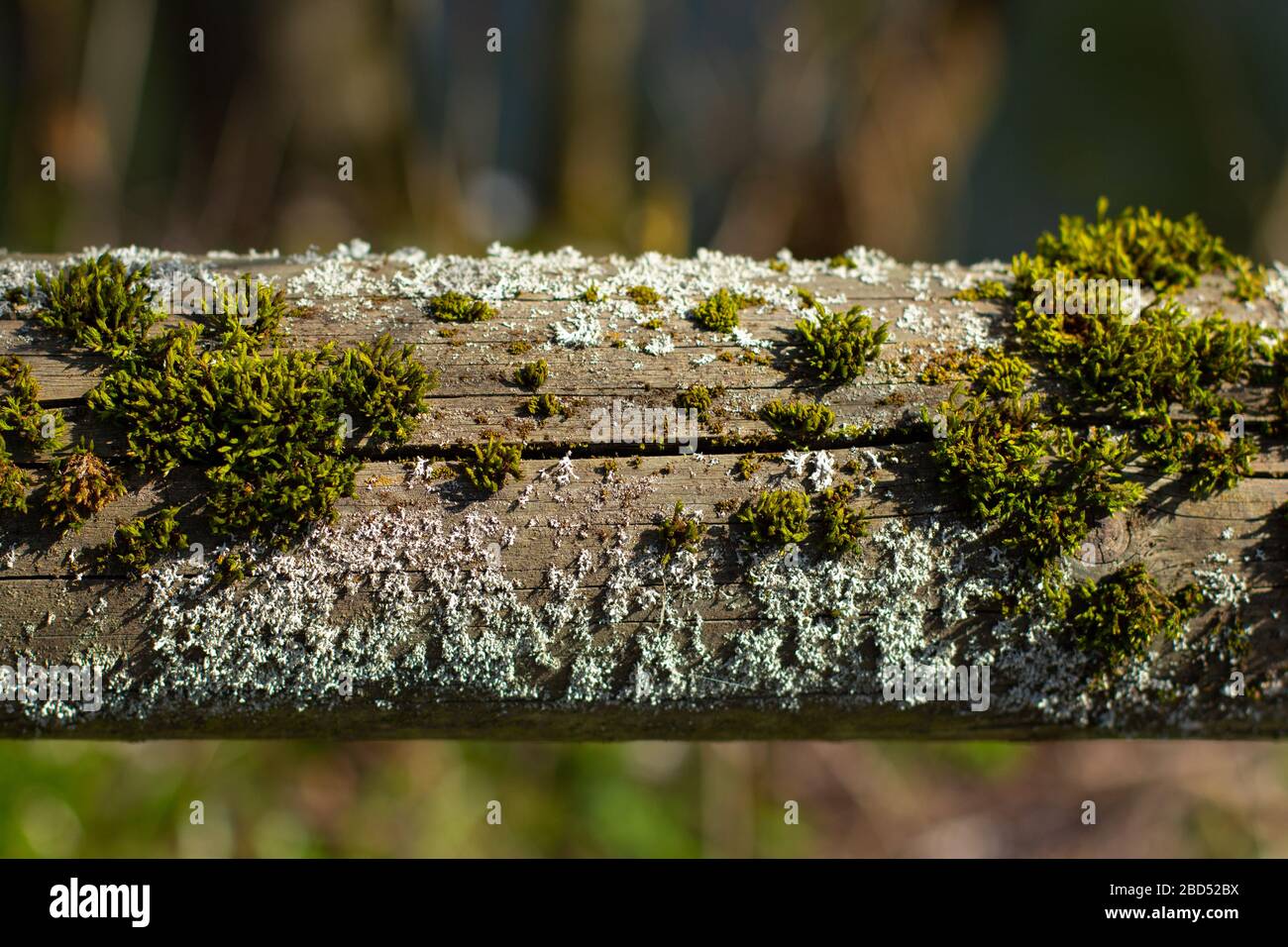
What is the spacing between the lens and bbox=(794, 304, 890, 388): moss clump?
2.47 m

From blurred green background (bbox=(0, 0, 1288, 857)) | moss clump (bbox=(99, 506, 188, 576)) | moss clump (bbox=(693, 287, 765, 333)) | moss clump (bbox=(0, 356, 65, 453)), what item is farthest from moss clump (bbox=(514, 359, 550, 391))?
blurred green background (bbox=(0, 0, 1288, 857))

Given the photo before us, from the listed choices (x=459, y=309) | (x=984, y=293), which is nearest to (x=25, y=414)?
(x=459, y=309)

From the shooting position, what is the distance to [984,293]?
2.77m

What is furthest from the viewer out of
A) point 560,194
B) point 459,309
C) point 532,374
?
point 560,194

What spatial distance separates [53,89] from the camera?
21.1ft

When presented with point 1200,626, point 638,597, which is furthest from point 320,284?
point 1200,626

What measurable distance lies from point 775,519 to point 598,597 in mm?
547

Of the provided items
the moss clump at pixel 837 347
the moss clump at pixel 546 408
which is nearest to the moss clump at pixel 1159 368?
the moss clump at pixel 837 347

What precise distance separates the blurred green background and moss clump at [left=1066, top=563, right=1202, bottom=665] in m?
4.27

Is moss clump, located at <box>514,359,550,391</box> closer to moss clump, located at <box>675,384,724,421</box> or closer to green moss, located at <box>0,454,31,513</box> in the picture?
moss clump, located at <box>675,384,724,421</box>

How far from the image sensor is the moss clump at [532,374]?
2.44m

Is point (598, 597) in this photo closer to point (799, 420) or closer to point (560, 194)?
point (799, 420)

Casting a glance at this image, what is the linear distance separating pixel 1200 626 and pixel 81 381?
3.38 meters

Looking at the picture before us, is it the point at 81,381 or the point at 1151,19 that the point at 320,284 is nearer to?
the point at 81,381
